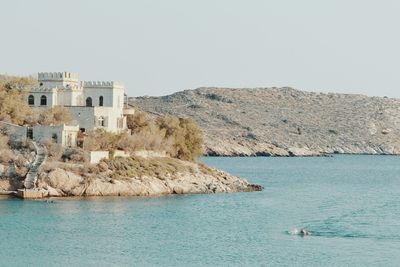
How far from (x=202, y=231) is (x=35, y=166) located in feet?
50.8

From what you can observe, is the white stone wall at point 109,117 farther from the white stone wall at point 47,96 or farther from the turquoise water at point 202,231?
the turquoise water at point 202,231

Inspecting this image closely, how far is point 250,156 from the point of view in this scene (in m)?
168

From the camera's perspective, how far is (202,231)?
53.1 m

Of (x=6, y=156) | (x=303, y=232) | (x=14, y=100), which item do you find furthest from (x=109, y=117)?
(x=303, y=232)

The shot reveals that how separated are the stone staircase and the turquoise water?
2.33m

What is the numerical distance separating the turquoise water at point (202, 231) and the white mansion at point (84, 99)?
1018 cm

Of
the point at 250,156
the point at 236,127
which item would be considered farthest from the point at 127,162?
the point at 236,127

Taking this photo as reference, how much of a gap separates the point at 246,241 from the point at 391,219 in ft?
43.4

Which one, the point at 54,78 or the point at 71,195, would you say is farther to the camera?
the point at 54,78

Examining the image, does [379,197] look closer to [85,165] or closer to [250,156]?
[85,165]

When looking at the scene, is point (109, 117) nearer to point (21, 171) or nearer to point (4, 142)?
point (4, 142)

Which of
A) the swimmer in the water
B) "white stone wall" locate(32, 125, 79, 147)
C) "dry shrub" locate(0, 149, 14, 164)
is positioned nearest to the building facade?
"white stone wall" locate(32, 125, 79, 147)

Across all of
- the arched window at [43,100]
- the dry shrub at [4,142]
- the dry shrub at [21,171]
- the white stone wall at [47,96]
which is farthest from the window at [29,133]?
the arched window at [43,100]

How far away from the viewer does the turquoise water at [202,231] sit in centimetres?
4450
